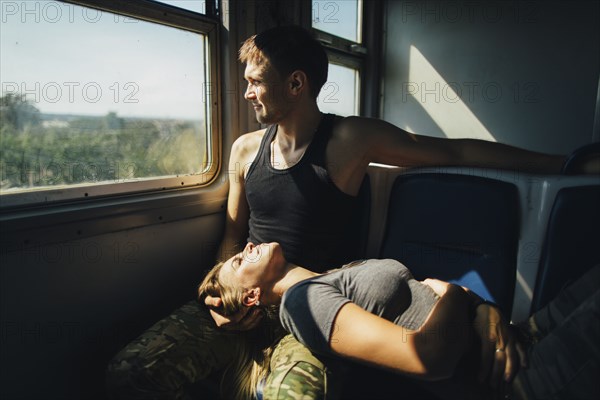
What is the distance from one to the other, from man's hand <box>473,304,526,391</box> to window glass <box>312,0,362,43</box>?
210 centimetres

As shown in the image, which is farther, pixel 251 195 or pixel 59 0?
pixel 251 195

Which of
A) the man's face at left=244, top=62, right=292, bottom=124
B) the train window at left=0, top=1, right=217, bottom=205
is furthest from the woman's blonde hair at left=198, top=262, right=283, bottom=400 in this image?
the man's face at left=244, top=62, right=292, bottom=124

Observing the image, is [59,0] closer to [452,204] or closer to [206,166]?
[206,166]

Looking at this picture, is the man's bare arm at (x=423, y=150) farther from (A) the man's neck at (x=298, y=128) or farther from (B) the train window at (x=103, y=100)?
(B) the train window at (x=103, y=100)

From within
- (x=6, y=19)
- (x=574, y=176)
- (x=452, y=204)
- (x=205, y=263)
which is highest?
(x=6, y=19)

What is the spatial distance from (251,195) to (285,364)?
2.71ft

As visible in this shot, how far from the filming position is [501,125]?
9.89 ft

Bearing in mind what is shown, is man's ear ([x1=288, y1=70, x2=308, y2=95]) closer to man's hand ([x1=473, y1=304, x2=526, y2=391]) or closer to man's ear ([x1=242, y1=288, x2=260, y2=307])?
man's ear ([x1=242, y1=288, x2=260, y2=307])

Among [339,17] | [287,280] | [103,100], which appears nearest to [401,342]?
[287,280]

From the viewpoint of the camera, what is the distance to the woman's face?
1.74m

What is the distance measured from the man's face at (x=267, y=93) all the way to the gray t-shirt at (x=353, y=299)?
786mm

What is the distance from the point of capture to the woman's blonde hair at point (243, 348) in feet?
5.52

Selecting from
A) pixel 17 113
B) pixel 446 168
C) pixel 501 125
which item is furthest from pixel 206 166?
pixel 501 125

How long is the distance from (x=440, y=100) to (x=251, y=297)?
2234 millimetres
